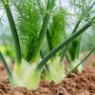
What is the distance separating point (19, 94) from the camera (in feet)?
10.3

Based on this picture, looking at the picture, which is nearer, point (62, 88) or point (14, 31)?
point (14, 31)

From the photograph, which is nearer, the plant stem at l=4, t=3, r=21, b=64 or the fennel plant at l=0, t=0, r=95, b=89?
the plant stem at l=4, t=3, r=21, b=64

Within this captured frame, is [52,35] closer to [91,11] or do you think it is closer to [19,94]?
[91,11]

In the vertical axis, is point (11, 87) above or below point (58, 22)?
below

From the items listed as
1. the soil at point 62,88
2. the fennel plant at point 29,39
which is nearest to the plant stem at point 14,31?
the fennel plant at point 29,39

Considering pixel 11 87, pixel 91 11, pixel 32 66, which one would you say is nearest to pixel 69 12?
pixel 91 11

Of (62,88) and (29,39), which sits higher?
(29,39)

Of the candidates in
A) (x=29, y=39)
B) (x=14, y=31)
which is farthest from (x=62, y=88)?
(x=14, y=31)

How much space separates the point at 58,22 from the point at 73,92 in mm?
676

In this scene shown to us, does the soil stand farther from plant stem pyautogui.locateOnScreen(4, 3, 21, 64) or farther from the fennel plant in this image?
plant stem pyautogui.locateOnScreen(4, 3, 21, 64)

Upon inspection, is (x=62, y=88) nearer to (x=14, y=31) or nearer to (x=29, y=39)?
(x=29, y=39)

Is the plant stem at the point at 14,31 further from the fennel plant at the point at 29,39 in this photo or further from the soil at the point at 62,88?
the soil at the point at 62,88

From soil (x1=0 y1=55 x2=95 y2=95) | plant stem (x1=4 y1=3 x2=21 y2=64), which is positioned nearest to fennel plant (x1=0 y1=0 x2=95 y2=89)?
plant stem (x1=4 y1=3 x2=21 y2=64)

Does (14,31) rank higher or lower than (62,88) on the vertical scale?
higher
